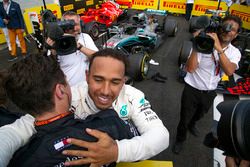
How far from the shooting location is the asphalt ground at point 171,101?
2721 mm

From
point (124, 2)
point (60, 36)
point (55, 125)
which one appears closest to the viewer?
point (55, 125)

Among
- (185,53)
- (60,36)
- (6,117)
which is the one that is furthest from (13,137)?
(185,53)

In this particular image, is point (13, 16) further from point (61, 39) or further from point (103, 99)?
point (103, 99)

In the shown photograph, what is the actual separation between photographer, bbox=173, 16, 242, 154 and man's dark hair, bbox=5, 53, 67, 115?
159cm

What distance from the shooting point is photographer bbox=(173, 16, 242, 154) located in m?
2.08

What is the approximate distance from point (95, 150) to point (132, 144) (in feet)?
0.76

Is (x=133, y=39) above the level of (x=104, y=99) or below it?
below

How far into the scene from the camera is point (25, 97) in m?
1.00

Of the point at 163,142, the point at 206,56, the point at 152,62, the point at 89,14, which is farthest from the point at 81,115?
the point at 89,14

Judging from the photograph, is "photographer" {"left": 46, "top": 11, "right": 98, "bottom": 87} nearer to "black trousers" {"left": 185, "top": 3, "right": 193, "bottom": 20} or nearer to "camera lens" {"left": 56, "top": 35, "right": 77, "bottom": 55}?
"camera lens" {"left": 56, "top": 35, "right": 77, "bottom": 55}

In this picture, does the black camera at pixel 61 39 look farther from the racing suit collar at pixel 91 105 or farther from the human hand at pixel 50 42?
the racing suit collar at pixel 91 105

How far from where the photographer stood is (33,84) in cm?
98

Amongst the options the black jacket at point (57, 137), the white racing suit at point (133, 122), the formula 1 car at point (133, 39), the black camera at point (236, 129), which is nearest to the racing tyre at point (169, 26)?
the formula 1 car at point (133, 39)

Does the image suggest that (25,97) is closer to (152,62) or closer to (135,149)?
(135,149)
